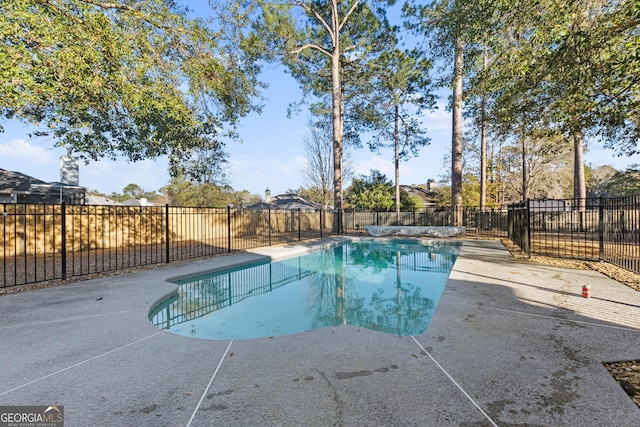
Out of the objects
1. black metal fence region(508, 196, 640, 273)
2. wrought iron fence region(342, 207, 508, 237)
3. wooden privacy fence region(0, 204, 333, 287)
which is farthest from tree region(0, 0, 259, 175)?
wrought iron fence region(342, 207, 508, 237)

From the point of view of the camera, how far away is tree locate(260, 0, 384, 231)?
48.8 ft

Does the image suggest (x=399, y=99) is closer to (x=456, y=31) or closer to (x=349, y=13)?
(x=349, y=13)

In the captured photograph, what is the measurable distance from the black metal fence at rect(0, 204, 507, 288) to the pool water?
8.11ft

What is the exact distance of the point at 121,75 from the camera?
6633mm

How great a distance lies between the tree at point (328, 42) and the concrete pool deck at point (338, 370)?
548 inches

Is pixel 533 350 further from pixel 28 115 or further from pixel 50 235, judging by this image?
pixel 50 235

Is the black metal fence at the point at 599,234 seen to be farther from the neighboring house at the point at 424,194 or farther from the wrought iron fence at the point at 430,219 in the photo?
the neighboring house at the point at 424,194

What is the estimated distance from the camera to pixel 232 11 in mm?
8672

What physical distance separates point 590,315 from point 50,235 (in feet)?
45.9

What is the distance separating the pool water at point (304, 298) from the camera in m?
3.94

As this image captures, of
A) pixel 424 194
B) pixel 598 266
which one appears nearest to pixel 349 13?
pixel 598 266

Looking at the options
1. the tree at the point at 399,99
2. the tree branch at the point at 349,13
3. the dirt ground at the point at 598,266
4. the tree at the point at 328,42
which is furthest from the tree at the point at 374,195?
the dirt ground at the point at 598,266

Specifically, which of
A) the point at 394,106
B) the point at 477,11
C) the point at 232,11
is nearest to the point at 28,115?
the point at 232,11

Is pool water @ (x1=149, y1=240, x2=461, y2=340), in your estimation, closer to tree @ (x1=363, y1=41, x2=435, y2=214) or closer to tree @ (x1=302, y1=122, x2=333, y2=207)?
tree @ (x1=363, y1=41, x2=435, y2=214)
